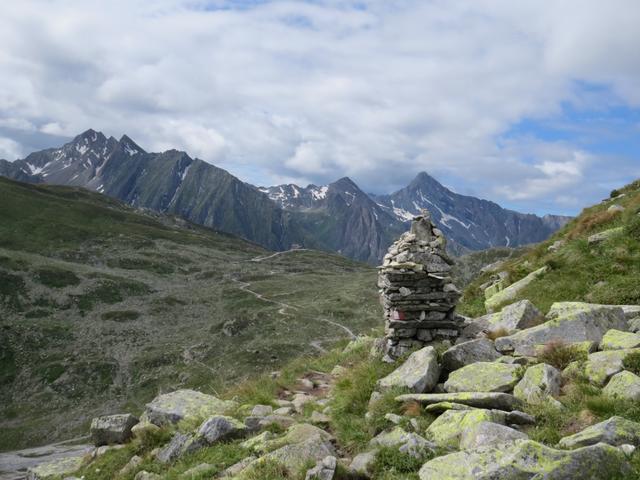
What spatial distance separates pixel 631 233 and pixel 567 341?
447 inches

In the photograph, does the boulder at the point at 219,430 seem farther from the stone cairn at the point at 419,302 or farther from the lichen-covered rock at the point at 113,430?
the stone cairn at the point at 419,302

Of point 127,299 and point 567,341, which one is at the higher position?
point 567,341

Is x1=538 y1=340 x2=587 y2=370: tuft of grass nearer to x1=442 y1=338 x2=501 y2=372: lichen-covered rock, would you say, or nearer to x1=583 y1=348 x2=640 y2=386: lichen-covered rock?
x1=583 y1=348 x2=640 y2=386: lichen-covered rock

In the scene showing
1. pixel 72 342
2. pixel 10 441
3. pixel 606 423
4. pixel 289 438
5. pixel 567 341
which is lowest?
pixel 10 441

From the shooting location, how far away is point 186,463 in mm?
12320

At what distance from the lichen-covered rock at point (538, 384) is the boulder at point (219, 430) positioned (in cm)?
771

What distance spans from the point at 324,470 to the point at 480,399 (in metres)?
4.06

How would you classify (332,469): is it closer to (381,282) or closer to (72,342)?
(381,282)

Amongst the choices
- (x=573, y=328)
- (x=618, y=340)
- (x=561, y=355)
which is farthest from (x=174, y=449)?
(x=618, y=340)

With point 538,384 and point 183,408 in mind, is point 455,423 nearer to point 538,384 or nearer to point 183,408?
point 538,384

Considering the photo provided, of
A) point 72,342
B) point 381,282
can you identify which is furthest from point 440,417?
point 72,342

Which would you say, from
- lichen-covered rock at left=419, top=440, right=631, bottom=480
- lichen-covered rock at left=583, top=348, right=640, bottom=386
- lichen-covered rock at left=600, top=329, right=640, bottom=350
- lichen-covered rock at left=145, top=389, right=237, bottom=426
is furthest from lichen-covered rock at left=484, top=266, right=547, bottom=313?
lichen-covered rock at left=419, top=440, right=631, bottom=480

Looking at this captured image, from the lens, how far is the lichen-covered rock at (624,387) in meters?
9.38

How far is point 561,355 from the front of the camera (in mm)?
12062
